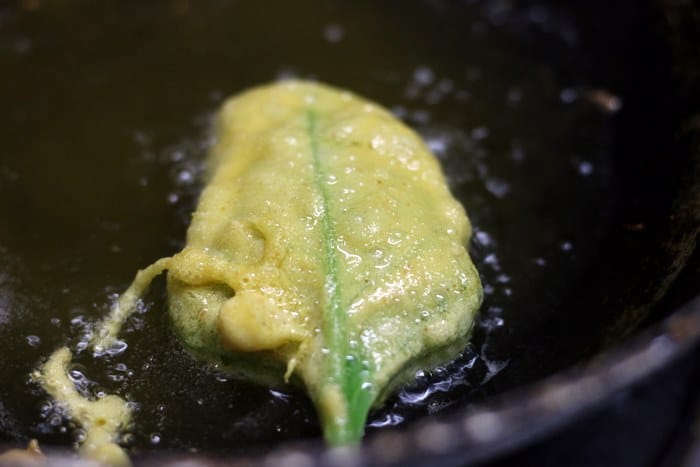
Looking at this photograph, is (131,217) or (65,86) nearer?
(131,217)

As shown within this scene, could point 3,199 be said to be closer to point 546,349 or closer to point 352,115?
point 352,115

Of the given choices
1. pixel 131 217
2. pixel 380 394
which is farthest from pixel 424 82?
pixel 380 394

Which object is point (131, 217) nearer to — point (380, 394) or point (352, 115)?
point (352, 115)

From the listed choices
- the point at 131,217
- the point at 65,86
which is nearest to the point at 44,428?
the point at 131,217

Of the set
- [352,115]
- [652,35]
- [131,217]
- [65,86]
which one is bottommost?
[131,217]

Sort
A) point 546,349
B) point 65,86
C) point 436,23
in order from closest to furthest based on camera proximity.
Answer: point 546,349, point 65,86, point 436,23

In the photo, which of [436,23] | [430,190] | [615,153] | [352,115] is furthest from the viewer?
[436,23]

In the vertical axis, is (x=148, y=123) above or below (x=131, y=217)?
above
